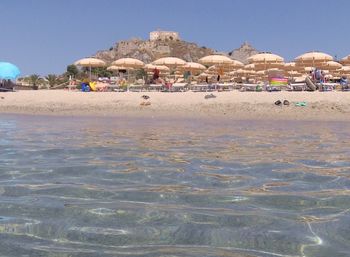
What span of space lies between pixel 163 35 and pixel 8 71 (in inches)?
4385

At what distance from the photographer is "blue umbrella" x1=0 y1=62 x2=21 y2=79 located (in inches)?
1127

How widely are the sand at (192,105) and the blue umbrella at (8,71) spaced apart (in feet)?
22.3

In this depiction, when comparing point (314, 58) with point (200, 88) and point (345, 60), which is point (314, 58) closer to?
point (345, 60)

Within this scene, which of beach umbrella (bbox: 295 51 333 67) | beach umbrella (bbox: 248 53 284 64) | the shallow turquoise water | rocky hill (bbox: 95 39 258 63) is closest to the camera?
the shallow turquoise water

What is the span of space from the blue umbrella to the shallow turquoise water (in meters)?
23.5

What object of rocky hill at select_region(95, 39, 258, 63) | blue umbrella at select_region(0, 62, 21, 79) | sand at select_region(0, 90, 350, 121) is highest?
rocky hill at select_region(95, 39, 258, 63)

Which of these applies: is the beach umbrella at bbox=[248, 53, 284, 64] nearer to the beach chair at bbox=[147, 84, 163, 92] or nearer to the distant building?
the beach chair at bbox=[147, 84, 163, 92]

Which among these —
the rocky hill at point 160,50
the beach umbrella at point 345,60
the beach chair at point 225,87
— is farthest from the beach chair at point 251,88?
the rocky hill at point 160,50

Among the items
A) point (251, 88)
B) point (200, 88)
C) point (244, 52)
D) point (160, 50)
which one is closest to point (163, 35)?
point (160, 50)

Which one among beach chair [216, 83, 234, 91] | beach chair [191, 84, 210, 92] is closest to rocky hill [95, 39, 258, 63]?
beach chair [191, 84, 210, 92]

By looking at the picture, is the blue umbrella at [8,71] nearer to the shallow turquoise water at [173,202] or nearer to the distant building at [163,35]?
the shallow turquoise water at [173,202]

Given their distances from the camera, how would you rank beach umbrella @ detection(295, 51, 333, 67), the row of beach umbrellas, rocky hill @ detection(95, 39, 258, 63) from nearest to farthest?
beach umbrella @ detection(295, 51, 333, 67) → the row of beach umbrellas → rocky hill @ detection(95, 39, 258, 63)

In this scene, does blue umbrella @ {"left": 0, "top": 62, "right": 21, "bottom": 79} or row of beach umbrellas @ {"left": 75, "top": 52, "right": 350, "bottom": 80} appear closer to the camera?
row of beach umbrellas @ {"left": 75, "top": 52, "right": 350, "bottom": 80}

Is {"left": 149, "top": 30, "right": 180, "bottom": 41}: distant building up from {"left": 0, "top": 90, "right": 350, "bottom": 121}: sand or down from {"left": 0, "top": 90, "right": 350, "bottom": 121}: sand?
up
